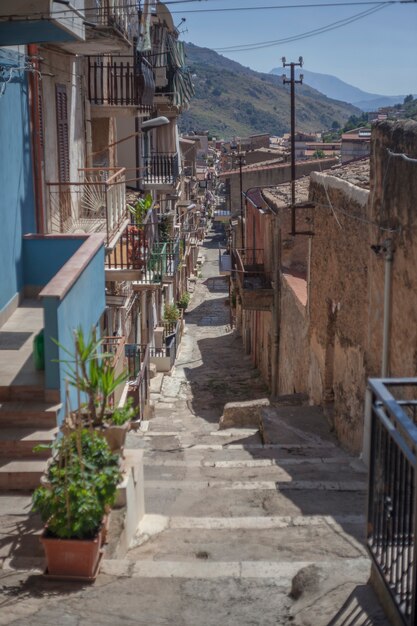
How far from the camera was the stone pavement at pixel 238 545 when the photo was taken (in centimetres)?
568

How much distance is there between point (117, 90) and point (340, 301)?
901 cm

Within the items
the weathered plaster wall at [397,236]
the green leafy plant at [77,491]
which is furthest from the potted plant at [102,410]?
the weathered plaster wall at [397,236]

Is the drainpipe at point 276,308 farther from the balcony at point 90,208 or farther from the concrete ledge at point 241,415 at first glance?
the balcony at point 90,208

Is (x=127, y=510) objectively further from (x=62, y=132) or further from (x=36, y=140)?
(x=62, y=132)

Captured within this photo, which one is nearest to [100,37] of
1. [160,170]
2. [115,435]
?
[115,435]

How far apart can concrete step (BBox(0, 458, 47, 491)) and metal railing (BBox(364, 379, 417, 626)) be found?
3413 mm

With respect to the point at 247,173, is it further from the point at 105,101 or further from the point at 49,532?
the point at 49,532

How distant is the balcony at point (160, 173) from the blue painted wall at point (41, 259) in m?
14.4

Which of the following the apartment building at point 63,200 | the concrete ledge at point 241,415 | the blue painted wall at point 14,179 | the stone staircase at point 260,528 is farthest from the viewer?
the concrete ledge at point 241,415

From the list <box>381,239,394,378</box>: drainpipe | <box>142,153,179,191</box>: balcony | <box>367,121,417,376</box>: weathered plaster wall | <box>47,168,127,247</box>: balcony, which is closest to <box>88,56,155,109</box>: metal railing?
<box>47,168,127,247</box>: balcony

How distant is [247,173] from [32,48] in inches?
1175

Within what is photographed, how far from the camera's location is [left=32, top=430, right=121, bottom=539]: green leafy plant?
6148 millimetres

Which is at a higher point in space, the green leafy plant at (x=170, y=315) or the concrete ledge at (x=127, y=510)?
the concrete ledge at (x=127, y=510)

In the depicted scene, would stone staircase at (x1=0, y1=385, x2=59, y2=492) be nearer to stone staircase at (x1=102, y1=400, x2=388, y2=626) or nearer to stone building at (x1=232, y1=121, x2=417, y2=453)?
stone staircase at (x1=102, y1=400, x2=388, y2=626)
